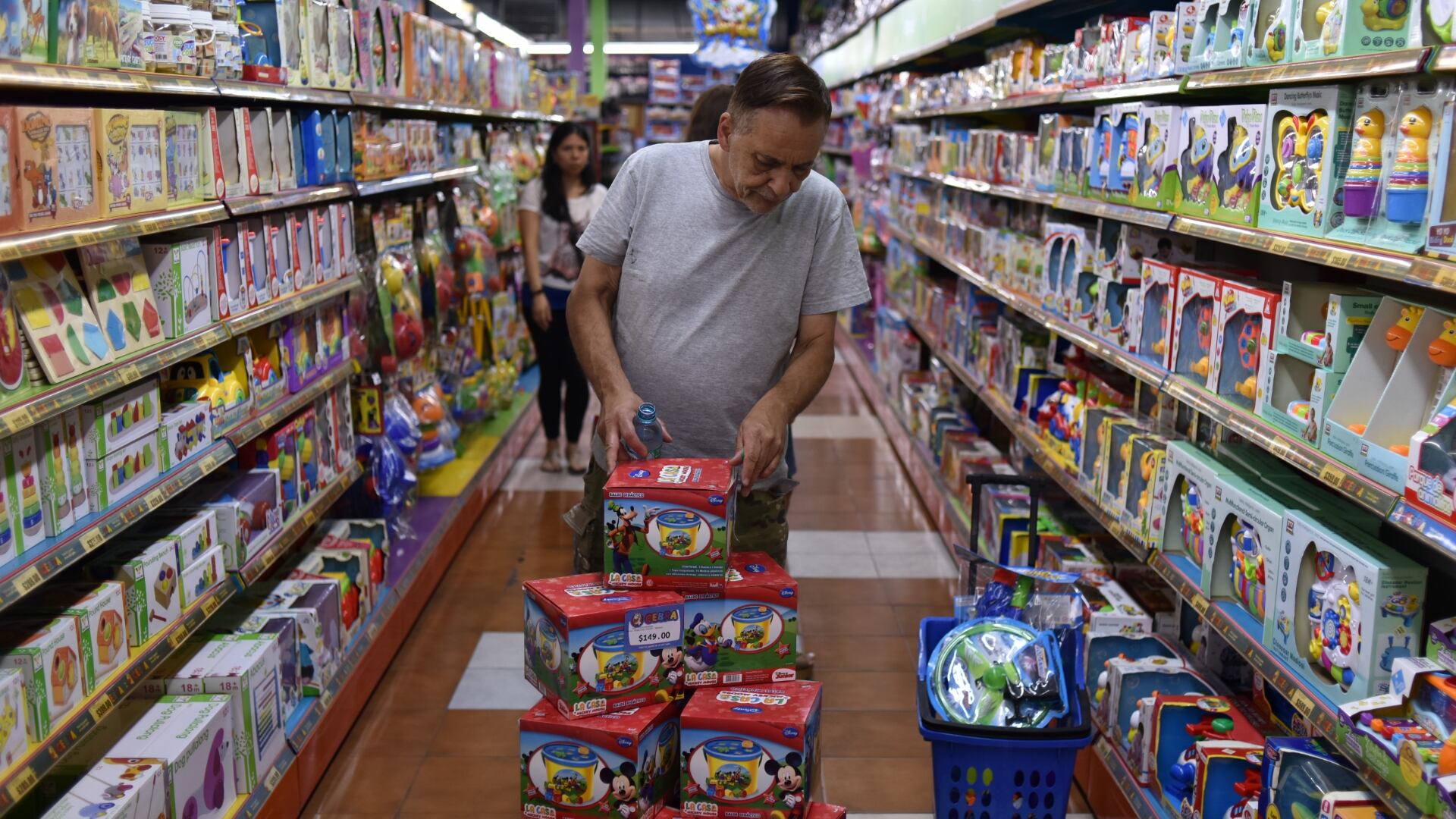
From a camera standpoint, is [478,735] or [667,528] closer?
[667,528]

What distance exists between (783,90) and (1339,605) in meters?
1.38

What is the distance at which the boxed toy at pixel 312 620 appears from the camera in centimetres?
344

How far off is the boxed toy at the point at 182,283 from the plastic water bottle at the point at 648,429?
48.8 inches

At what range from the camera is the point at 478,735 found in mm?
3762

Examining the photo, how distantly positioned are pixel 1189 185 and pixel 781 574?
1.54 m

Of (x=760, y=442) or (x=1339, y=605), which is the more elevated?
(x=760, y=442)

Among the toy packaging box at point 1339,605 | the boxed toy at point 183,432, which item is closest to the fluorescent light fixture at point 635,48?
the boxed toy at point 183,432

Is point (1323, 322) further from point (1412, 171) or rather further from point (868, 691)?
point (868, 691)

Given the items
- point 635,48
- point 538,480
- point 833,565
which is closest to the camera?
point 833,565

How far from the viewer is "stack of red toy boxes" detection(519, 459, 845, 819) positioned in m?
2.14

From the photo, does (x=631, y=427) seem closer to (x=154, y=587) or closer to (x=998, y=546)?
(x=154, y=587)

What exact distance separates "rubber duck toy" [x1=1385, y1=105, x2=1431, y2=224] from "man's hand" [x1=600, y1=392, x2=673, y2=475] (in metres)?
1.35

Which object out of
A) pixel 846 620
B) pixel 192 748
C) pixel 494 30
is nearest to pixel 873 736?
pixel 846 620

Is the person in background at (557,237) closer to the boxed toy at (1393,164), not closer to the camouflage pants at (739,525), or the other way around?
the camouflage pants at (739,525)
